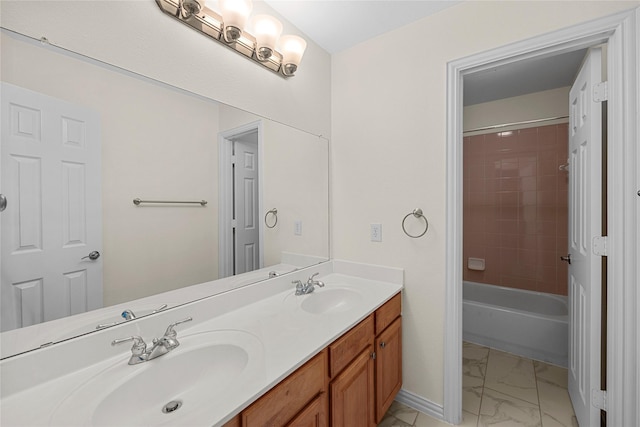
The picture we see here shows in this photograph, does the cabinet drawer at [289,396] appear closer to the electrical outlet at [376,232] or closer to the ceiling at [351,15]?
the electrical outlet at [376,232]

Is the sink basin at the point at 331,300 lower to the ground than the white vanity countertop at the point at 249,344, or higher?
lower

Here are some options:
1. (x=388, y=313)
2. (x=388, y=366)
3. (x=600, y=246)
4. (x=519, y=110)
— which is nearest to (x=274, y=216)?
(x=388, y=313)

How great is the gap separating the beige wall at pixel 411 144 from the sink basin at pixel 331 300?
12.2 inches

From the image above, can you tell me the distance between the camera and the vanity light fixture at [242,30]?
3.65 ft

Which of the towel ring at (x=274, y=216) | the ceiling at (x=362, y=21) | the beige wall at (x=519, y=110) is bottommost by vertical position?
the towel ring at (x=274, y=216)

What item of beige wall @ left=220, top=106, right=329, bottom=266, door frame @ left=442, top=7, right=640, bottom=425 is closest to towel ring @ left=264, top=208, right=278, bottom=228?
beige wall @ left=220, top=106, right=329, bottom=266

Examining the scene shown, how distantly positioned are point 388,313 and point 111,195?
4.60ft

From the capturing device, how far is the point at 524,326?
221 centimetres

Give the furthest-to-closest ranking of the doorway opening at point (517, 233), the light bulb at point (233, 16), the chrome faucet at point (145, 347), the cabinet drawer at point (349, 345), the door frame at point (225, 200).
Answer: the doorway opening at point (517, 233) → the door frame at point (225, 200) → the light bulb at point (233, 16) → the cabinet drawer at point (349, 345) → the chrome faucet at point (145, 347)

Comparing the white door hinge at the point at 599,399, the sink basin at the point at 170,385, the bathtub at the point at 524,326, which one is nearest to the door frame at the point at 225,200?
the sink basin at the point at 170,385

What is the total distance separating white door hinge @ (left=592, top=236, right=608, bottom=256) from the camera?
1.26m

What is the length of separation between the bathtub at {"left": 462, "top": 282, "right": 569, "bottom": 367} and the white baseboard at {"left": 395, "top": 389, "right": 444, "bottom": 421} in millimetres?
1084

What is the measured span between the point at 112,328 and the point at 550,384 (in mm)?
2610

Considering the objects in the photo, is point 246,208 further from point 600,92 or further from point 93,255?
point 600,92
